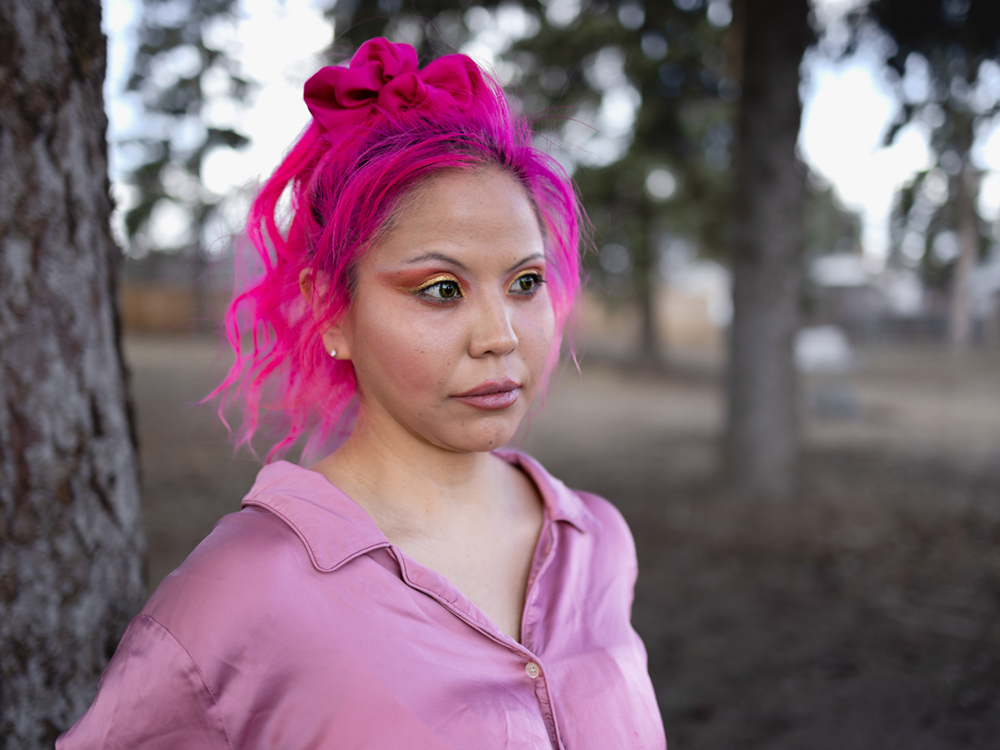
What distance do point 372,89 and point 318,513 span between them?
0.79 meters

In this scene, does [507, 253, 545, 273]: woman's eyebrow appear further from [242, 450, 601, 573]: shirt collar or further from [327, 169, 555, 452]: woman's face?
[242, 450, 601, 573]: shirt collar

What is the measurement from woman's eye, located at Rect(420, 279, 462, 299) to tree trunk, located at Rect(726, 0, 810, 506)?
5.57m

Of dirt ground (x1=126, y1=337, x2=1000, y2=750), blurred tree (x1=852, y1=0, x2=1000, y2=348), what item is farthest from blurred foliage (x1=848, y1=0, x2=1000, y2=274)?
dirt ground (x1=126, y1=337, x2=1000, y2=750)

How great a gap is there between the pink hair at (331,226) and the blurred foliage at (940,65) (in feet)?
14.9

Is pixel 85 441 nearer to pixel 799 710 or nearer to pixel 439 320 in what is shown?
pixel 439 320

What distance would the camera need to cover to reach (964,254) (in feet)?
30.9

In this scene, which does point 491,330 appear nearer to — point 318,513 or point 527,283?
point 527,283

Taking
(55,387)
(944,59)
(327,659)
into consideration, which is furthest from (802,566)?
(55,387)

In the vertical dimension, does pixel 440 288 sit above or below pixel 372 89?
below

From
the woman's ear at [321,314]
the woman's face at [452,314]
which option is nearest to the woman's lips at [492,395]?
the woman's face at [452,314]

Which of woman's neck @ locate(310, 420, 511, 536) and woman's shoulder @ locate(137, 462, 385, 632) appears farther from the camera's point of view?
woman's neck @ locate(310, 420, 511, 536)

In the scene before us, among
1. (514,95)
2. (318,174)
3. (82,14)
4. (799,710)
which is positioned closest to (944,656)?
(799,710)

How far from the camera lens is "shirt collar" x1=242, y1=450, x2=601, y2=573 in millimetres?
1162

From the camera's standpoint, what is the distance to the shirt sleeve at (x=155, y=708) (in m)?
1.03
